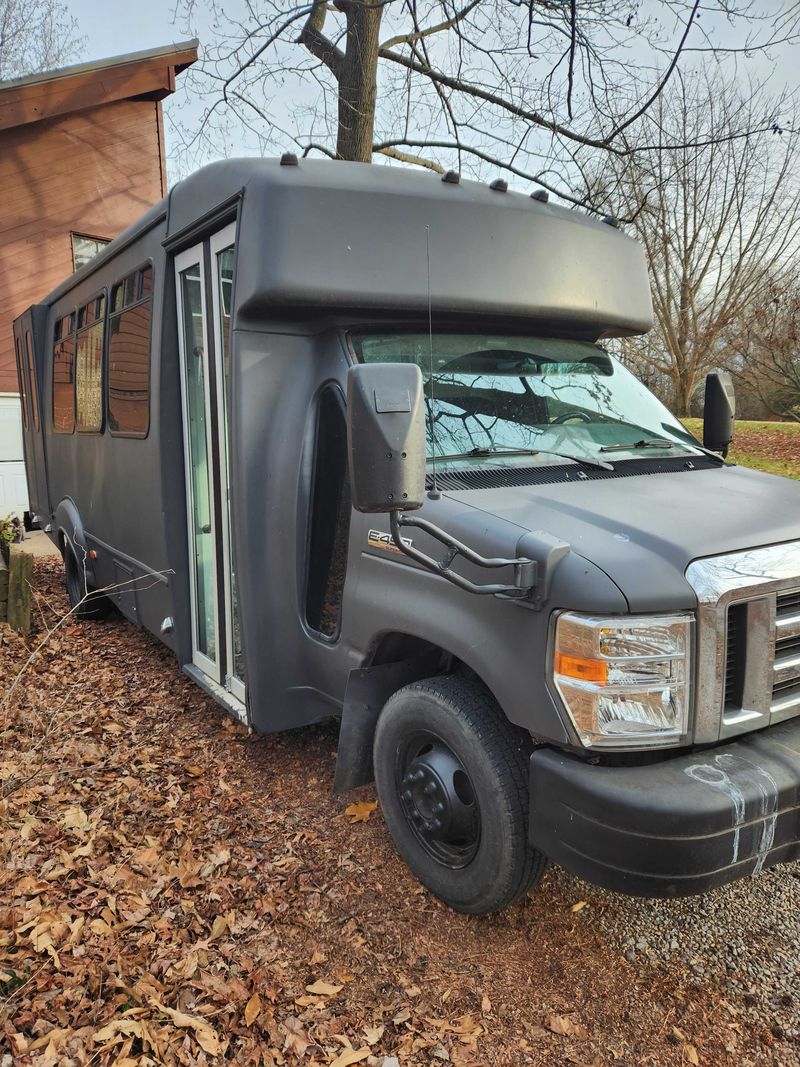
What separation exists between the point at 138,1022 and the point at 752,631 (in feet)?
7.49

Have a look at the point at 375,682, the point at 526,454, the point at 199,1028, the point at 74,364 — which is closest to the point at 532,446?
the point at 526,454

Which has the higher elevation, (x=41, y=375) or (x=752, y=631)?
(x=41, y=375)

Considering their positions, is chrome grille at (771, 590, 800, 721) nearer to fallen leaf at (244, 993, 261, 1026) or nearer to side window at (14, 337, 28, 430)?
fallen leaf at (244, 993, 261, 1026)

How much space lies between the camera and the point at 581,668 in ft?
8.13

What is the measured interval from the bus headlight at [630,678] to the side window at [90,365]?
15.9 feet

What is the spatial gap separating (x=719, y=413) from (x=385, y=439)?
9.17 ft

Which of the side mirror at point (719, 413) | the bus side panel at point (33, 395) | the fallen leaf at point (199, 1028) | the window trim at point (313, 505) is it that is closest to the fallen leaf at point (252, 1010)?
the fallen leaf at point (199, 1028)

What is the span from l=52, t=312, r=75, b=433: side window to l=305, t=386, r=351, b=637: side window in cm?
434

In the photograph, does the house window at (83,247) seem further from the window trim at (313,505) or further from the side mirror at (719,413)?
the side mirror at (719,413)

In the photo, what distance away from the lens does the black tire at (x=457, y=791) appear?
278 cm

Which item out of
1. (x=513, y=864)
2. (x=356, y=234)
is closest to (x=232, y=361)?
(x=356, y=234)

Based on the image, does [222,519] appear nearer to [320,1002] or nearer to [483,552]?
[483,552]

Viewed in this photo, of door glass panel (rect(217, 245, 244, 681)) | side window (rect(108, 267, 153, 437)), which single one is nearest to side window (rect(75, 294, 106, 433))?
side window (rect(108, 267, 153, 437))

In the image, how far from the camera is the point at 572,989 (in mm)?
2789
